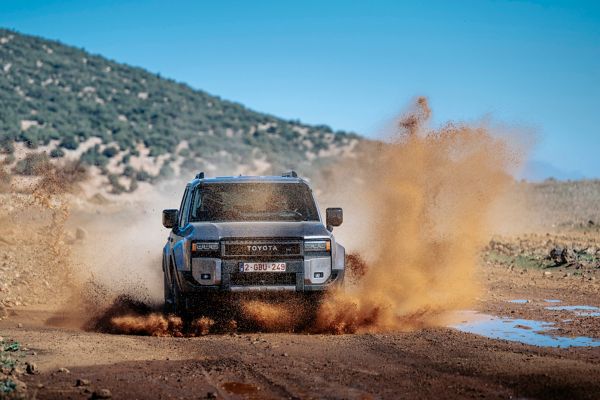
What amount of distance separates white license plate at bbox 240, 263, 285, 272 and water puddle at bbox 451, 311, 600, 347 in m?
2.39

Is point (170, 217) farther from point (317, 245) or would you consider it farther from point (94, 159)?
point (94, 159)

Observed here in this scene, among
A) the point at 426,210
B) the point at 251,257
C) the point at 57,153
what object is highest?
the point at 57,153

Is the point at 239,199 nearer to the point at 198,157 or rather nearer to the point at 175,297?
the point at 175,297

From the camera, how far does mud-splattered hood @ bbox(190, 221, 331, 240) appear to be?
10555 millimetres

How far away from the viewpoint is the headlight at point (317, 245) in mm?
10656

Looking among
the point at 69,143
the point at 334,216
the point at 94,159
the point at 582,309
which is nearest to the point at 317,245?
the point at 334,216

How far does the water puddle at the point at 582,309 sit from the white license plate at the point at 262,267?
4.55 meters

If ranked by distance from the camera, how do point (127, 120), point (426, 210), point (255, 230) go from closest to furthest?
1. point (255, 230)
2. point (426, 210)
3. point (127, 120)

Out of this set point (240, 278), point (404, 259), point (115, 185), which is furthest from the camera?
point (115, 185)

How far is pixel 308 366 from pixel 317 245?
2.59m

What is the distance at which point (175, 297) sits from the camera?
10930 mm

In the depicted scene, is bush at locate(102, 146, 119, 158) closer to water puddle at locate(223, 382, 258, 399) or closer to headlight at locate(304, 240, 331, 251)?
headlight at locate(304, 240, 331, 251)

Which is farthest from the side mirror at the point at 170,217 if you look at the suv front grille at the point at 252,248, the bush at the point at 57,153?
the bush at the point at 57,153

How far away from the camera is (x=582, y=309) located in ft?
42.9
